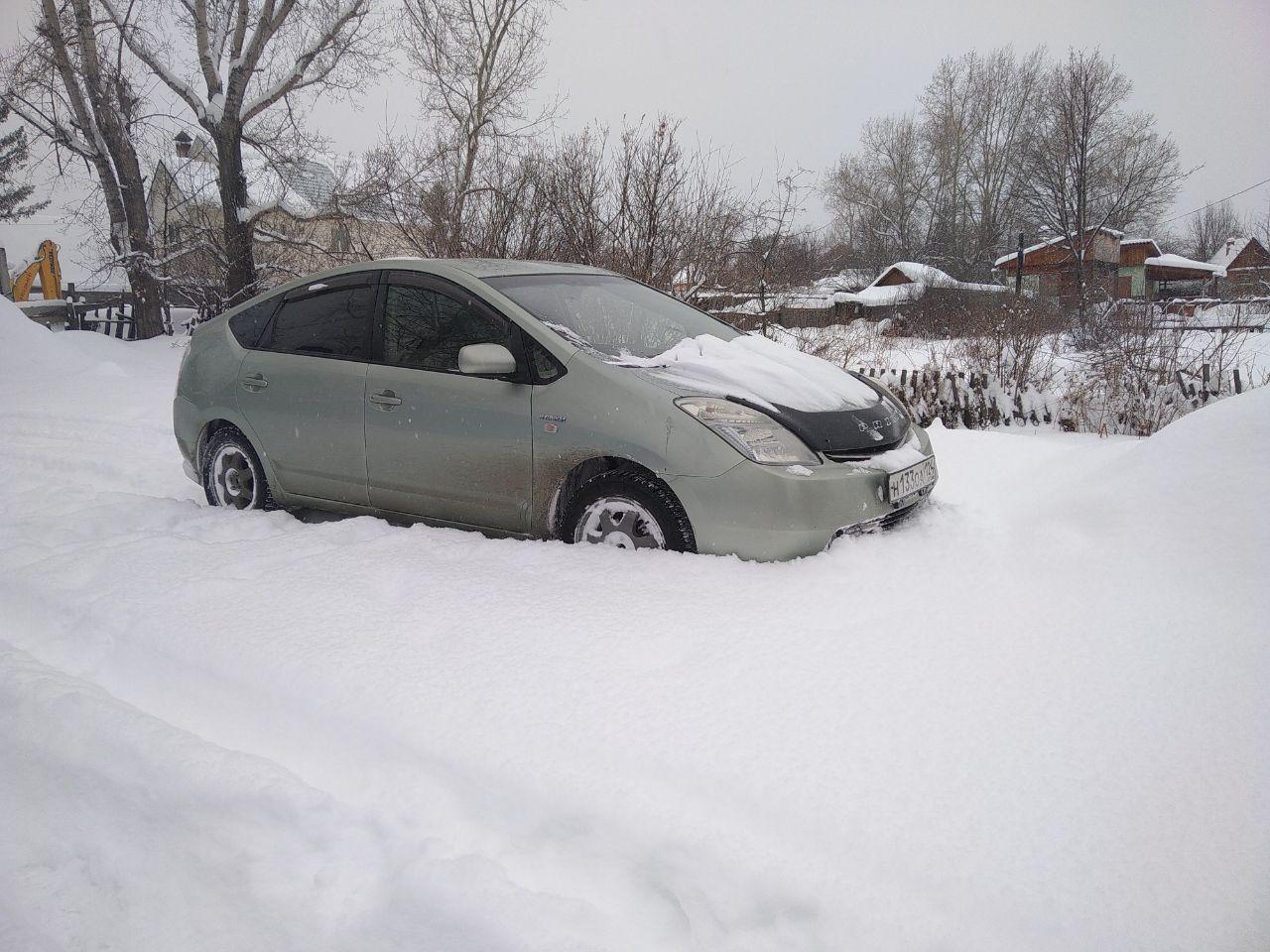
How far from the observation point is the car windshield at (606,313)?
3799 mm

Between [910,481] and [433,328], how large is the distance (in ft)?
8.09

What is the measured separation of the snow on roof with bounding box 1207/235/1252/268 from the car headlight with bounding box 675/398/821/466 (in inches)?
2307

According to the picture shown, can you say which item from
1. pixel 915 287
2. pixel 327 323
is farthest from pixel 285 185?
pixel 915 287

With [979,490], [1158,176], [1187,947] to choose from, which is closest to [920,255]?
[1158,176]

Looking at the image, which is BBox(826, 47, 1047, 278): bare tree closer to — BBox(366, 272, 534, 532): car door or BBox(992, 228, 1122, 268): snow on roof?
BBox(992, 228, 1122, 268): snow on roof

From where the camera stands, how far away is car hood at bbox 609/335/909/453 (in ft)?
11.2

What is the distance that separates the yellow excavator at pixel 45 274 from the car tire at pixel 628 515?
28.0m

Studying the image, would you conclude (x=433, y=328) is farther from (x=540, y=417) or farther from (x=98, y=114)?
(x=98, y=114)

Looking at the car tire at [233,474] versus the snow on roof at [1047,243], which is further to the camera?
the snow on roof at [1047,243]

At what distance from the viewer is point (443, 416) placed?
12.5 feet

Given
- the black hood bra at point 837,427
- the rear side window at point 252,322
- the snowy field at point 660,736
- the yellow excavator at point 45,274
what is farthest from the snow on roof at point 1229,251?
the yellow excavator at point 45,274

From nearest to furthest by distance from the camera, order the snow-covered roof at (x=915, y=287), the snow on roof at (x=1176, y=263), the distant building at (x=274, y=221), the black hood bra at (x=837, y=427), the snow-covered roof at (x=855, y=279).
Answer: the black hood bra at (x=837, y=427) → the distant building at (x=274, y=221) → the snow-covered roof at (x=915, y=287) → the snow-covered roof at (x=855, y=279) → the snow on roof at (x=1176, y=263)

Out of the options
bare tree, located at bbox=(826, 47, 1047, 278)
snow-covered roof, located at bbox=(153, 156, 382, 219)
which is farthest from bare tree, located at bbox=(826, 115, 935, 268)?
snow-covered roof, located at bbox=(153, 156, 382, 219)

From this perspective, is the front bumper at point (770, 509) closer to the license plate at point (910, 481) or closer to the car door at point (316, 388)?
the license plate at point (910, 481)
